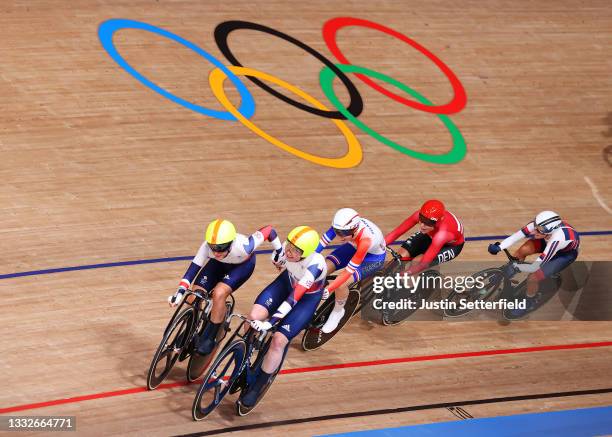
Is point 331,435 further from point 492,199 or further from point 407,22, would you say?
point 407,22

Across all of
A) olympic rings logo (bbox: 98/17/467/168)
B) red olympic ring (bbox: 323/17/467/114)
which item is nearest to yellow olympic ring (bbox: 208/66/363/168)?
olympic rings logo (bbox: 98/17/467/168)

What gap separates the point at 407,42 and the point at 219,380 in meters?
6.90

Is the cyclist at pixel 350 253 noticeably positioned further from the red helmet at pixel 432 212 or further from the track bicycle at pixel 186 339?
the track bicycle at pixel 186 339

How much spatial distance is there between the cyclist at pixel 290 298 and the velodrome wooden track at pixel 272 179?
509mm

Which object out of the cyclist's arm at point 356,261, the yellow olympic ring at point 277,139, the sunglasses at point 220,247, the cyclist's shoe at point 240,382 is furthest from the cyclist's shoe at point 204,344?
the yellow olympic ring at point 277,139

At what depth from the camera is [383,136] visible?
34.2 feet

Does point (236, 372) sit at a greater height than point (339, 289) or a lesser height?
lesser

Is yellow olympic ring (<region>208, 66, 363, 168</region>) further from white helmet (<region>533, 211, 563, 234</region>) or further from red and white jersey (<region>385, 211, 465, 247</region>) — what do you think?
white helmet (<region>533, 211, 563, 234</region>)

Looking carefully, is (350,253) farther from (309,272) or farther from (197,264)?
(197,264)

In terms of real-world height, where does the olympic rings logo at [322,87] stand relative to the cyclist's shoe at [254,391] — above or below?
above

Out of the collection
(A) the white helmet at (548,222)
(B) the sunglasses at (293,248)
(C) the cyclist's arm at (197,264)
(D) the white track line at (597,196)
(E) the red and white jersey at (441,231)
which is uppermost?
(A) the white helmet at (548,222)

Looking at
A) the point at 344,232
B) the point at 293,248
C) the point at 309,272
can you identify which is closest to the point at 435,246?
the point at 344,232

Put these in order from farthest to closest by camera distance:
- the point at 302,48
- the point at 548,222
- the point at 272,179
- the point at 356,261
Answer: the point at 302,48, the point at 272,179, the point at 548,222, the point at 356,261

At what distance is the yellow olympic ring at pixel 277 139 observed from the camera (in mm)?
9906
